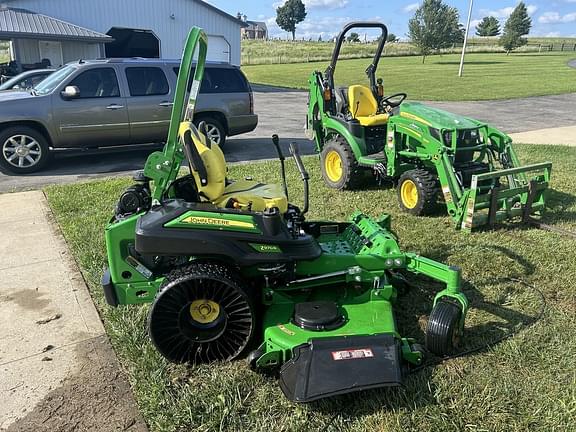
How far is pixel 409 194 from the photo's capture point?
625cm

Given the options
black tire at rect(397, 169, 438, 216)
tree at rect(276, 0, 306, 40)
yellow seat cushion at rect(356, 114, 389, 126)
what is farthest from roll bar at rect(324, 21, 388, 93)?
tree at rect(276, 0, 306, 40)

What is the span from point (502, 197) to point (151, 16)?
71.5 feet

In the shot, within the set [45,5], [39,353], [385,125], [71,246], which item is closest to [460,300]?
[39,353]

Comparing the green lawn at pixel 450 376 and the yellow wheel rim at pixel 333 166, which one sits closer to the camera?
the green lawn at pixel 450 376

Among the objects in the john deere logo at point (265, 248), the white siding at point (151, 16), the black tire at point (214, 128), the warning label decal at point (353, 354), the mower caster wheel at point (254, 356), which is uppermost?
the white siding at point (151, 16)

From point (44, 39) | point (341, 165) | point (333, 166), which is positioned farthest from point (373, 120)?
point (44, 39)

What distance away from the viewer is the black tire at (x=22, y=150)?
826cm

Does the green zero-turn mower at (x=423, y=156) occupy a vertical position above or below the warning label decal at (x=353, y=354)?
above

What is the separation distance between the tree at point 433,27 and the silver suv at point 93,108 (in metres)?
41.5

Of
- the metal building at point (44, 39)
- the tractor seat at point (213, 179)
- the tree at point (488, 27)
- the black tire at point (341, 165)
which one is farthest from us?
the tree at point (488, 27)

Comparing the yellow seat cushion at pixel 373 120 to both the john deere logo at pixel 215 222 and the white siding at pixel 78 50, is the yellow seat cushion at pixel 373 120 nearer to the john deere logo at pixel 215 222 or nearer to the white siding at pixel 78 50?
the john deere logo at pixel 215 222

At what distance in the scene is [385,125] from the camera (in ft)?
24.2

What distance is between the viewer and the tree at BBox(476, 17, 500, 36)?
86.2 meters

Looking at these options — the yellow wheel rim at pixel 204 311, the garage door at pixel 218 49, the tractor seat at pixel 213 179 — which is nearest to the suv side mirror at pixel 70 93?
the tractor seat at pixel 213 179
